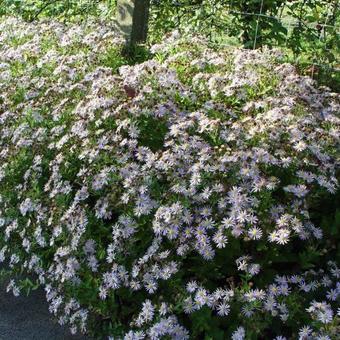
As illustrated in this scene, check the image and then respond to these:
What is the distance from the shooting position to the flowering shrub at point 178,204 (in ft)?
8.42

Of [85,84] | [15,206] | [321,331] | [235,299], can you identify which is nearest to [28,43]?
[85,84]

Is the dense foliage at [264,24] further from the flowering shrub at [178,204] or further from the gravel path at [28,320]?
the gravel path at [28,320]

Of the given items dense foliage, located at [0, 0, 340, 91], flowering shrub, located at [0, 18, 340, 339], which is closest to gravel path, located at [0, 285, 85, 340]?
flowering shrub, located at [0, 18, 340, 339]

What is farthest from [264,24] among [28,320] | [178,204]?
[28,320]

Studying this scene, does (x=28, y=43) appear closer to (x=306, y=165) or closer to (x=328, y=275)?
(x=306, y=165)

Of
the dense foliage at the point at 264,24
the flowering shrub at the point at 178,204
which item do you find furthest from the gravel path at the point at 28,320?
the dense foliage at the point at 264,24

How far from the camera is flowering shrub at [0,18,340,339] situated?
257 centimetres

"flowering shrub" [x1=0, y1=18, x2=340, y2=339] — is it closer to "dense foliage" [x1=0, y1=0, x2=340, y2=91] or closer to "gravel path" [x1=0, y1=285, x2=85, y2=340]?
"gravel path" [x1=0, y1=285, x2=85, y2=340]

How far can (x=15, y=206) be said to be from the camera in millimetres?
3467

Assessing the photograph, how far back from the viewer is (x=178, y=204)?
268 cm

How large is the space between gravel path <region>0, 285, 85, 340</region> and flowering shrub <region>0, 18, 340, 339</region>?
0.19m

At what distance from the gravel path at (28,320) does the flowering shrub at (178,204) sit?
187mm

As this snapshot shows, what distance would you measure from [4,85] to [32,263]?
1800 millimetres

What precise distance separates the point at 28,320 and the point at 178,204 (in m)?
1.17
